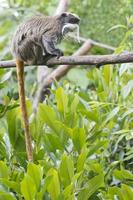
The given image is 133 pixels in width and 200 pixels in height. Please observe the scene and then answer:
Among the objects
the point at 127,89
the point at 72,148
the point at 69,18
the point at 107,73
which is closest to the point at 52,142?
the point at 72,148

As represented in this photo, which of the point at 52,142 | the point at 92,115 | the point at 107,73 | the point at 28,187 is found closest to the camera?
the point at 28,187

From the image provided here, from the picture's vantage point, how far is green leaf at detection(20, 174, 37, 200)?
4.12 feet

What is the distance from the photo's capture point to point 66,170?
134 centimetres

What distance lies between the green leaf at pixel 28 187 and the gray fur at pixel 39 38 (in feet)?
2.63

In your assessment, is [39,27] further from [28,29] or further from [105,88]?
[105,88]

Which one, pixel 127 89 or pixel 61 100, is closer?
pixel 61 100

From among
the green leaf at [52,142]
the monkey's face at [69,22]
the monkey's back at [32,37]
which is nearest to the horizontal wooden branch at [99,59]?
the green leaf at [52,142]

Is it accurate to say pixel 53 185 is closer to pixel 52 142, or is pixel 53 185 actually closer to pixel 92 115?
pixel 52 142

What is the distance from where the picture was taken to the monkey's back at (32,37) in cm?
210

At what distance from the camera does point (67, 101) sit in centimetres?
163

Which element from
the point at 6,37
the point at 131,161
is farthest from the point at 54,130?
the point at 6,37

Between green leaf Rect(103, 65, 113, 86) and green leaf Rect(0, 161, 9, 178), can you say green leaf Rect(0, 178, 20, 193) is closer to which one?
green leaf Rect(0, 161, 9, 178)

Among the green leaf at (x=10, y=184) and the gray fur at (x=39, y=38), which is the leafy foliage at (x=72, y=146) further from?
the gray fur at (x=39, y=38)

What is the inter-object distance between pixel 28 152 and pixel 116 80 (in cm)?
61
